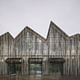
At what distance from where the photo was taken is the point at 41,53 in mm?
25344

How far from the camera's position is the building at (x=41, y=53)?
80.6ft

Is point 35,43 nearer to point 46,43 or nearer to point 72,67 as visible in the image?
point 46,43

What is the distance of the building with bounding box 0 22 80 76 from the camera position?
2456 centimetres

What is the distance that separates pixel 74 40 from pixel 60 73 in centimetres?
734

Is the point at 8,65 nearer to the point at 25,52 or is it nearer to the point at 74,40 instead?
the point at 25,52

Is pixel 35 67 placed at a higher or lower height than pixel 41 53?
lower

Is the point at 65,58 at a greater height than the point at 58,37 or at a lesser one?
lesser

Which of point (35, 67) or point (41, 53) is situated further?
point (35, 67)

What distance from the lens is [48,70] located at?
2455cm

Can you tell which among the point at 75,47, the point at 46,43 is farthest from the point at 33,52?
the point at 75,47

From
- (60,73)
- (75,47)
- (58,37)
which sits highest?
(58,37)

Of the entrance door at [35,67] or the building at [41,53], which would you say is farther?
the entrance door at [35,67]

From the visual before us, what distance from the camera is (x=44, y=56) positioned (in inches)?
992

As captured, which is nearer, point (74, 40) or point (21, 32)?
point (74, 40)
